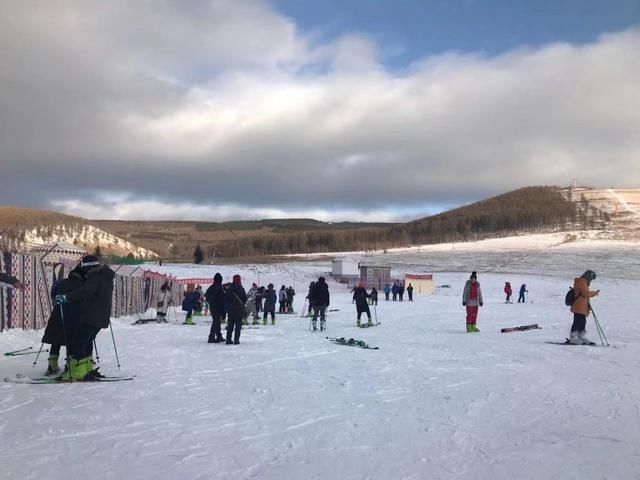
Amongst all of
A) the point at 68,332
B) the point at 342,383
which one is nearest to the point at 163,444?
the point at 342,383

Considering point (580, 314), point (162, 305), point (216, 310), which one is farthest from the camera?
point (162, 305)

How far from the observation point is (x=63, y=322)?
344 inches

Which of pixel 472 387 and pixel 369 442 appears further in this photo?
pixel 472 387

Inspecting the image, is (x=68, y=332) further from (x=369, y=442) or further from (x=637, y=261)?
(x=637, y=261)

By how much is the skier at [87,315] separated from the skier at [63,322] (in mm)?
90

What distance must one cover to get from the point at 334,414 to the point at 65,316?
4.56m

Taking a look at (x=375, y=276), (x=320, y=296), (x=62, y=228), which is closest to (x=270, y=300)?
(x=320, y=296)

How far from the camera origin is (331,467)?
477 cm

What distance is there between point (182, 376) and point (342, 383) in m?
2.46

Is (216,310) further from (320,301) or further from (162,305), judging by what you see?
(162,305)

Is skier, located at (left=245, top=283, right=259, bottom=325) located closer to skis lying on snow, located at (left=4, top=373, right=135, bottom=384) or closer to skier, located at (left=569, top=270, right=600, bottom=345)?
skier, located at (left=569, top=270, right=600, bottom=345)

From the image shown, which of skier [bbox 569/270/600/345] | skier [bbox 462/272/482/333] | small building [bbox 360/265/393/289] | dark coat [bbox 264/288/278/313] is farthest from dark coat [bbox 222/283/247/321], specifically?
small building [bbox 360/265/393/289]

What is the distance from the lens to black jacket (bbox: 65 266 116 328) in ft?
27.8

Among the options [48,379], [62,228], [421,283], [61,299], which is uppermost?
[62,228]
